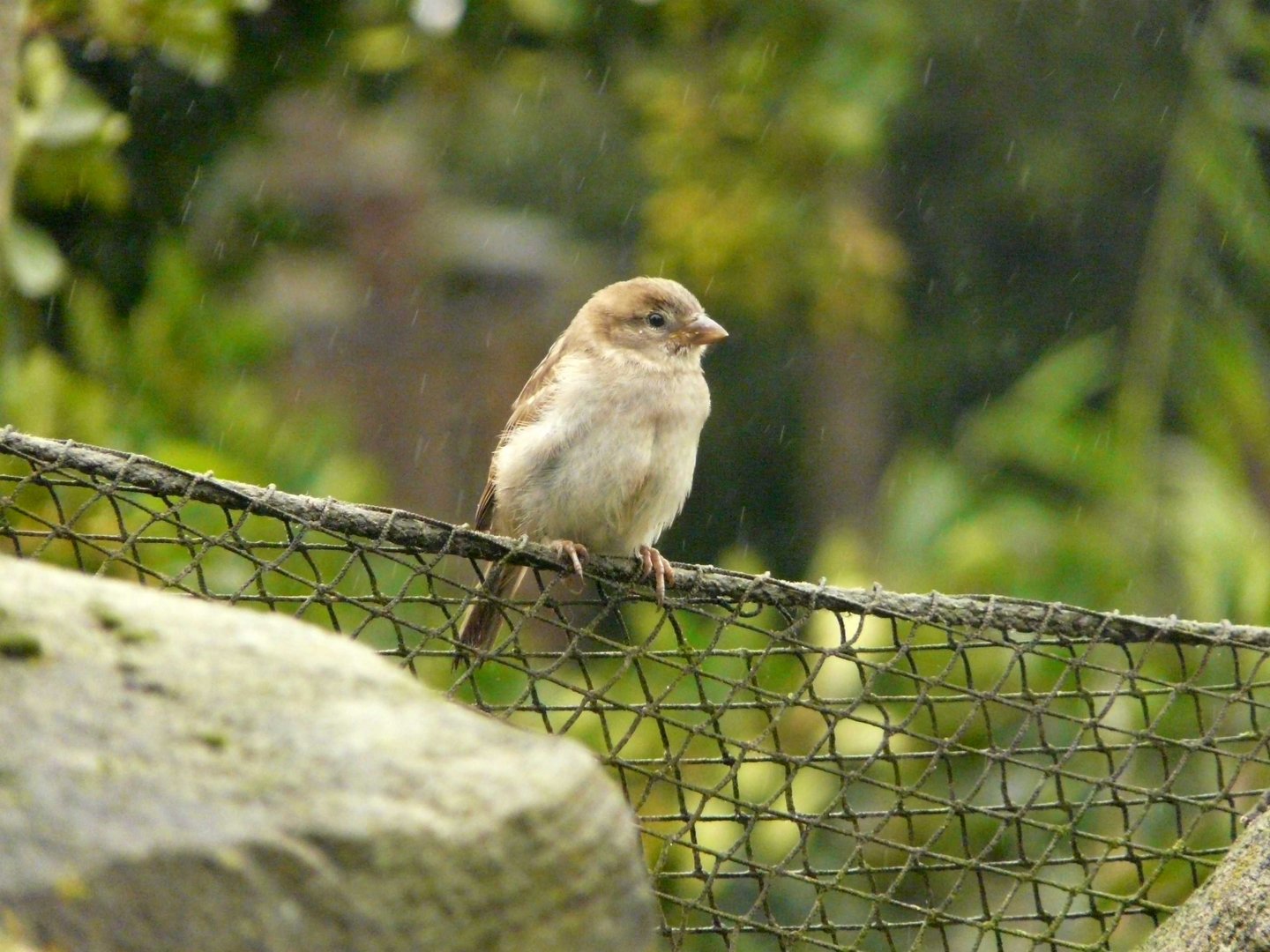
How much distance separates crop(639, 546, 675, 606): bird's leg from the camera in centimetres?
344

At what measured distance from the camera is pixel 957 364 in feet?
45.0

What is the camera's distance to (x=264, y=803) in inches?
63.3

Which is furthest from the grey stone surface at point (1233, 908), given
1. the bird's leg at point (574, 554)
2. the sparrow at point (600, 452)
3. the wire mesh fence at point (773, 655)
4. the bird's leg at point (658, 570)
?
the sparrow at point (600, 452)

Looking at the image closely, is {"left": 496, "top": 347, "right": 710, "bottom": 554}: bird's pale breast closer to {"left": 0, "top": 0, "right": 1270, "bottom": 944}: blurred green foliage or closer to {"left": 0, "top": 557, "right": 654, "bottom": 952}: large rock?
{"left": 0, "top": 0, "right": 1270, "bottom": 944}: blurred green foliage

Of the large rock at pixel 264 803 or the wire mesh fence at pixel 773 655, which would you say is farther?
the wire mesh fence at pixel 773 655

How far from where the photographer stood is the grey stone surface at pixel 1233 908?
8.68 ft

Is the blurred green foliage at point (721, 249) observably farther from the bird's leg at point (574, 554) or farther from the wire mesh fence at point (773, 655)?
the bird's leg at point (574, 554)

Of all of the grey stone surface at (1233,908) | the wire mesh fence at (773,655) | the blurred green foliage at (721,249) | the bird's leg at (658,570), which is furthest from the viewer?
the blurred green foliage at (721,249)

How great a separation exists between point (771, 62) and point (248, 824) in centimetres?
514

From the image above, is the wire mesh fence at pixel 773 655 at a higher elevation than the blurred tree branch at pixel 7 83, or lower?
lower

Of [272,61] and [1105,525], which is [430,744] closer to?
[272,61]

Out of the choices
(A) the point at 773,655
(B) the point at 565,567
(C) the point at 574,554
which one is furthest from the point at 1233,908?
(C) the point at 574,554

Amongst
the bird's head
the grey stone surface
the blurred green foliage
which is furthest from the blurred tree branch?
the grey stone surface

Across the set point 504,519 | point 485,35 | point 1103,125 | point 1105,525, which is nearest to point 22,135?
point 504,519
